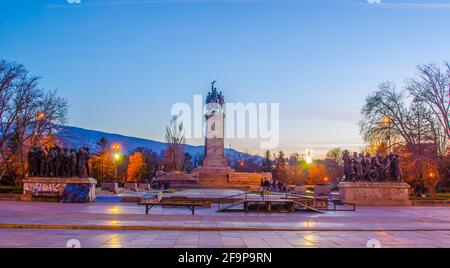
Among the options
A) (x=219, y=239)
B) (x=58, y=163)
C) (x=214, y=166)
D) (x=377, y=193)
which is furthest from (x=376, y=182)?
(x=214, y=166)

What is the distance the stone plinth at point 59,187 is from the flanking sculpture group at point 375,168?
17402mm

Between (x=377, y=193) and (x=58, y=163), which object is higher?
(x=58, y=163)

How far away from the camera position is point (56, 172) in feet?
110

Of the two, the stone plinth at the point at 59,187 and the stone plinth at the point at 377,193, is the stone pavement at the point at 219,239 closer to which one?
the stone plinth at the point at 59,187

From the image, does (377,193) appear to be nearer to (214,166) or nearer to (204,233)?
(204,233)

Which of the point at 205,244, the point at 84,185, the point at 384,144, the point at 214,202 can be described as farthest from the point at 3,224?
the point at 384,144

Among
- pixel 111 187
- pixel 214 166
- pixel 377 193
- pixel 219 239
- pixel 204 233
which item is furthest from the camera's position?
pixel 214 166

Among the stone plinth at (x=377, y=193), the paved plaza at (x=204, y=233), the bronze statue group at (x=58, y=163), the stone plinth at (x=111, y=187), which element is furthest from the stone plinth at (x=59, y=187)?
the stone plinth at (x=377, y=193)

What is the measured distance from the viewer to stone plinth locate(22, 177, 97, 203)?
3250 cm

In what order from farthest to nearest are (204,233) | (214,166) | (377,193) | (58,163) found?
(214,166), (377,193), (58,163), (204,233)

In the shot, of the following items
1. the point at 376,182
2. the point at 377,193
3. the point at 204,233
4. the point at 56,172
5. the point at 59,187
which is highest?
the point at 56,172

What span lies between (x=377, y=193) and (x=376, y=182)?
0.76 meters

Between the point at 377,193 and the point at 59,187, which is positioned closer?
the point at 59,187

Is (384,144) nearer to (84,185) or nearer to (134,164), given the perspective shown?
(84,185)
